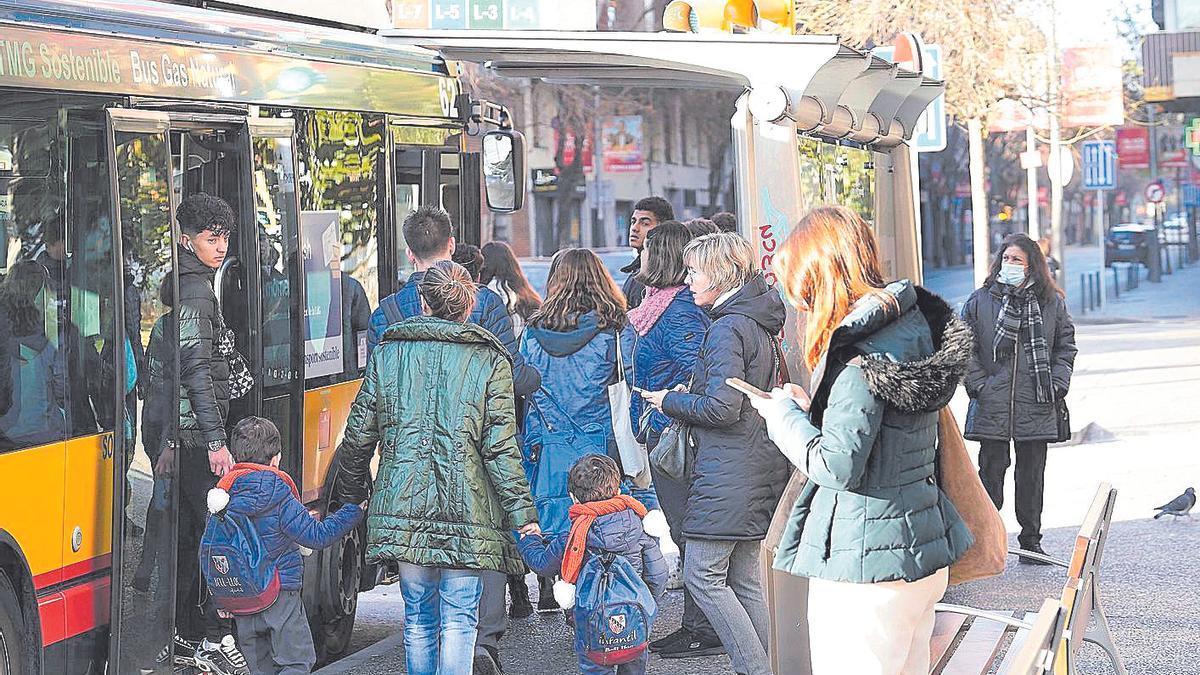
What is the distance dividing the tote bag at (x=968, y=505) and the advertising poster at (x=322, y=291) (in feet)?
10.8

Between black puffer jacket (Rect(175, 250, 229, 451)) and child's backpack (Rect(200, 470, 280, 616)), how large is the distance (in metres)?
0.28

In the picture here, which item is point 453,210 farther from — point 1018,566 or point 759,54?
point 1018,566

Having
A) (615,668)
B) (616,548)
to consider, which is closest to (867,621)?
(616,548)

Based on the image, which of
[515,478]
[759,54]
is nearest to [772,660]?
[515,478]

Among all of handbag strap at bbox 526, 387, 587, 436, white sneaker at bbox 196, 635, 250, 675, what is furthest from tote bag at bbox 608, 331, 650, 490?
white sneaker at bbox 196, 635, 250, 675

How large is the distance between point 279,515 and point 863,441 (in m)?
2.58

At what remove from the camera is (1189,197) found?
83.2m

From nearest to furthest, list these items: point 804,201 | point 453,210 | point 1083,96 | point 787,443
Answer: point 787,443 → point 804,201 → point 453,210 → point 1083,96

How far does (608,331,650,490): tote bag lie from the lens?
6.96 m

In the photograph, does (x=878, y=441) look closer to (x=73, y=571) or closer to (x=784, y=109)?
(x=784, y=109)

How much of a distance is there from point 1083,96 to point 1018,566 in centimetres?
2129

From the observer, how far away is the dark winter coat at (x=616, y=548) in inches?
237

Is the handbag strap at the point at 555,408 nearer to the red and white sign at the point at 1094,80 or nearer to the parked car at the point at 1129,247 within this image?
the red and white sign at the point at 1094,80

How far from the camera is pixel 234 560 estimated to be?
6148 millimetres
